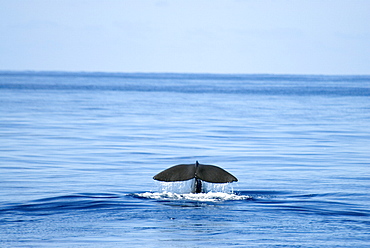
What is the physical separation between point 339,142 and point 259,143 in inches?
122

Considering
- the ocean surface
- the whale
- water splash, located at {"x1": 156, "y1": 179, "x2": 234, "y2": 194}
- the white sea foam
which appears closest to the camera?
the ocean surface

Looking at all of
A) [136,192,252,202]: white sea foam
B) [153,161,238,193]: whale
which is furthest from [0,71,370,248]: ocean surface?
[153,161,238,193]: whale

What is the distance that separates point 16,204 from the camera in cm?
1306

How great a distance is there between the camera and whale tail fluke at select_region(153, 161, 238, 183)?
11984mm

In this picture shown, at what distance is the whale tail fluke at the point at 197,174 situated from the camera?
12.0 m

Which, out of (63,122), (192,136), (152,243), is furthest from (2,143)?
(152,243)

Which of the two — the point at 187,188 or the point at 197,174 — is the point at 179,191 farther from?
the point at 197,174

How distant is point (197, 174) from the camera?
39.7ft

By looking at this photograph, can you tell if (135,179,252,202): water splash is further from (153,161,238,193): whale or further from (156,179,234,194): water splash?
(153,161,238,193): whale

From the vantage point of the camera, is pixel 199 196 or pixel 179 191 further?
pixel 179 191

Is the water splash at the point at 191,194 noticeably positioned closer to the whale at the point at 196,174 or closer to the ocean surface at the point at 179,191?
the ocean surface at the point at 179,191

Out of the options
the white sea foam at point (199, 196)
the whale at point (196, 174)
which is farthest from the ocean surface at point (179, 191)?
the whale at point (196, 174)

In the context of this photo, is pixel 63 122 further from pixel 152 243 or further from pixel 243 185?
pixel 152 243

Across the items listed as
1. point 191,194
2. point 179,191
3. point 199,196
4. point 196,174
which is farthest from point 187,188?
point 196,174
